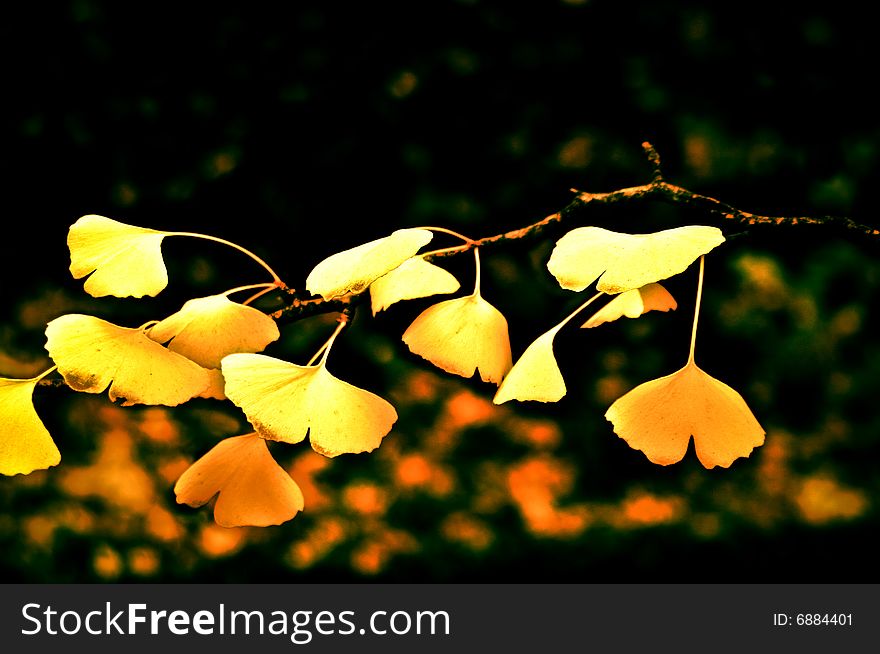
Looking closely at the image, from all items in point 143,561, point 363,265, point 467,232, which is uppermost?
point 467,232

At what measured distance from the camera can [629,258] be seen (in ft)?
1.04

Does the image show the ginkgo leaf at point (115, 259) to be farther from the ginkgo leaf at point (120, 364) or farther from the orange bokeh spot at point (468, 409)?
the orange bokeh spot at point (468, 409)

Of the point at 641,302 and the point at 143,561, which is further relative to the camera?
the point at 143,561

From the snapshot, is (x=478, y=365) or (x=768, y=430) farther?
(x=768, y=430)

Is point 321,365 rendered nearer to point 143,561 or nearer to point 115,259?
point 115,259

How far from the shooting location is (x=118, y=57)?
0.53m

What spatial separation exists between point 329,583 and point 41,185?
39cm

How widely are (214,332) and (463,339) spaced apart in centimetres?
14

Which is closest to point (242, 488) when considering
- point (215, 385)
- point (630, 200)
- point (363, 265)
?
point (215, 385)

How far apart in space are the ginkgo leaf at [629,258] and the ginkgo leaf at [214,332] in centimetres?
17

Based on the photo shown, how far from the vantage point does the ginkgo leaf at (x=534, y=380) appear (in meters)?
0.36

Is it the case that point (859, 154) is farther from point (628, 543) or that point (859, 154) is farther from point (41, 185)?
point (41, 185)

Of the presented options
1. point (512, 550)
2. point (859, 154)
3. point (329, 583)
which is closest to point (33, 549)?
point (329, 583)

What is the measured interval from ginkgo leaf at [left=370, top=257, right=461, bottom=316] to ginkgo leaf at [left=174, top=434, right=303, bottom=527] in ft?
0.39
